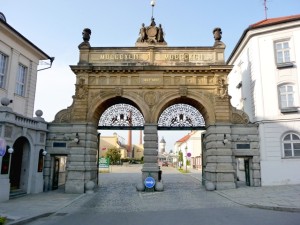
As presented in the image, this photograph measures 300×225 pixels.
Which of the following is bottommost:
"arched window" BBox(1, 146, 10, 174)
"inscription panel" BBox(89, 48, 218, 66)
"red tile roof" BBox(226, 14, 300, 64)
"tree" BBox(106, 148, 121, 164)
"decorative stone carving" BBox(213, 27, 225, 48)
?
"arched window" BBox(1, 146, 10, 174)

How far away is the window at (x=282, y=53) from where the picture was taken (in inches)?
741

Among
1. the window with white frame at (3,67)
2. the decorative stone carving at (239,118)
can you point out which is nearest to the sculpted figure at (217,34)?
the decorative stone carving at (239,118)

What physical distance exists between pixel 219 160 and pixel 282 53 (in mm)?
8631

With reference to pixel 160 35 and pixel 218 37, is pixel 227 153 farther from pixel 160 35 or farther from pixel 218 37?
pixel 160 35

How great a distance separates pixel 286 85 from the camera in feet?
60.9

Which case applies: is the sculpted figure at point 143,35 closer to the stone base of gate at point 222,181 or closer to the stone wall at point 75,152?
the stone wall at point 75,152

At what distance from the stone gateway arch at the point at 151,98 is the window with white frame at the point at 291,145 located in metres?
1.86

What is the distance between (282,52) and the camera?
1902 centimetres

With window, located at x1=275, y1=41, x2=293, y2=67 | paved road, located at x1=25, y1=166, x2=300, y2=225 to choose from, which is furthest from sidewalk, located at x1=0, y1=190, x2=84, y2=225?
window, located at x1=275, y1=41, x2=293, y2=67

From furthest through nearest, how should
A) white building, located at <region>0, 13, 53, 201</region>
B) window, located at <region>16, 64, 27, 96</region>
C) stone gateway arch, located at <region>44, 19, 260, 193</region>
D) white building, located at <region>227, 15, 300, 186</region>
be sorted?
1. window, located at <region>16, 64, 27, 96</region>
2. stone gateway arch, located at <region>44, 19, 260, 193</region>
3. white building, located at <region>227, 15, 300, 186</region>
4. white building, located at <region>0, 13, 53, 201</region>

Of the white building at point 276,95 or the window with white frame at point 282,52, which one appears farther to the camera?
the window with white frame at point 282,52

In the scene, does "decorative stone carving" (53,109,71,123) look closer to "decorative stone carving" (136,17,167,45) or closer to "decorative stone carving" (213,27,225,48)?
"decorative stone carving" (136,17,167,45)

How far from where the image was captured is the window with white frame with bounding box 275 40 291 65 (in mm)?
18859

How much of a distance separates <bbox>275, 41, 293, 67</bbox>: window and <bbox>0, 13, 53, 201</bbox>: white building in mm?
16360
